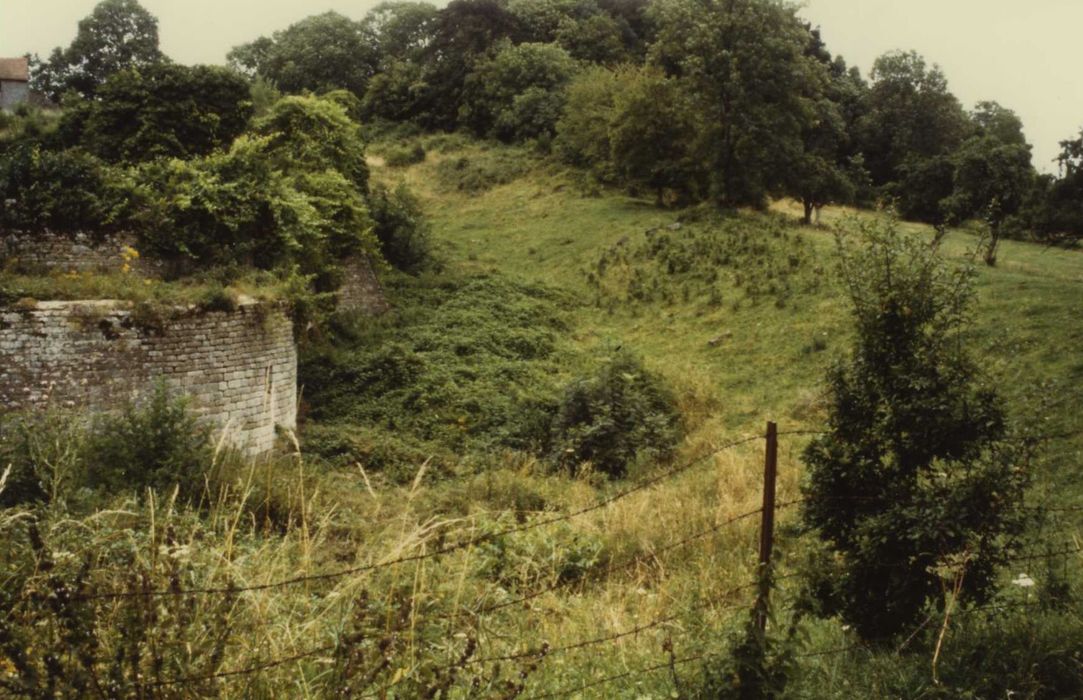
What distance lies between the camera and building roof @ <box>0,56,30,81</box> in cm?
3862

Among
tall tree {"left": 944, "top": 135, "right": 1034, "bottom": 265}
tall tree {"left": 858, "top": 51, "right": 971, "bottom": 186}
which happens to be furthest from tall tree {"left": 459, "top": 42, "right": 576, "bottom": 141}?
tall tree {"left": 944, "top": 135, "right": 1034, "bottom": 265}

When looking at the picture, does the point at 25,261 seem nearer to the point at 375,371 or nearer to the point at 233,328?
the point at 233,328

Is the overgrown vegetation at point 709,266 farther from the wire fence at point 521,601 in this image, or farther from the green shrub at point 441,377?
the wire fence at point 521,601

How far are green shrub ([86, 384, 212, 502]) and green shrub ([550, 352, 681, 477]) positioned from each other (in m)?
4.86

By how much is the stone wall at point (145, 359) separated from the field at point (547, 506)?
3.94ft

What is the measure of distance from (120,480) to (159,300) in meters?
4.26

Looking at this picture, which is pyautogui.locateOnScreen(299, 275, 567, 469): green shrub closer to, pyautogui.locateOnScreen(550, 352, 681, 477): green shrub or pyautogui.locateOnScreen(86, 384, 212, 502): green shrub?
pyautogui.locateOnScreen(550, 352, 681, 477): green shrub

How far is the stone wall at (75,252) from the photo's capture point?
12641 millimetres

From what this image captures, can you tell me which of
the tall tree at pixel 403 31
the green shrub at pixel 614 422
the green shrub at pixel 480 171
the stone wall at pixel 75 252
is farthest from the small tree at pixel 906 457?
the tall tree at pixel 403 31

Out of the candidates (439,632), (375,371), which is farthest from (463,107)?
(439,632)

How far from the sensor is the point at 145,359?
10.9 meters

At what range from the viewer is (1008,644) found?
13.1 ft

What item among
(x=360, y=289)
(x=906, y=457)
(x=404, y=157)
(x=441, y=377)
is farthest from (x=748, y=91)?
(x=906, y=457)

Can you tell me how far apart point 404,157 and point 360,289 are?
770 inches
